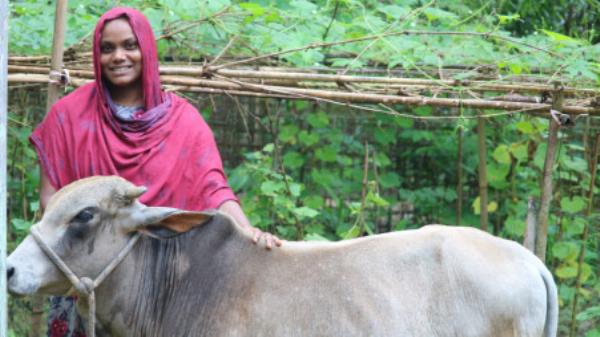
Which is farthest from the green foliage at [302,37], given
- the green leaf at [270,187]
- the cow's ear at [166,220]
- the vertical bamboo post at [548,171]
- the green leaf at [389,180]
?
the green leaf at [389,180]

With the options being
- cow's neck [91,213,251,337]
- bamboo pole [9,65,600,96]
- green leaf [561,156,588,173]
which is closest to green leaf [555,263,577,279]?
green leaf [561,156,588,173]

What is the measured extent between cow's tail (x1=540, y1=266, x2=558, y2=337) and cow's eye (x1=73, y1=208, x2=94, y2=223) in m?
1.82

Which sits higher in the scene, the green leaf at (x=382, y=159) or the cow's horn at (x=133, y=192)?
the cow's horn at (x=133, y=192)

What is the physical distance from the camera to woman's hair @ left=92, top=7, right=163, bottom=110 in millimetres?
4070

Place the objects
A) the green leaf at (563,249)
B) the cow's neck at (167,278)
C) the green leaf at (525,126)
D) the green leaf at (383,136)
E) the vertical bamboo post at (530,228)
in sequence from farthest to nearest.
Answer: the green leaf at (383,136) → the green leaf at (525,126) → the green leaf at (563,249) → the vertical bamboo post at (530,228) → the cow's neck at (167,278)

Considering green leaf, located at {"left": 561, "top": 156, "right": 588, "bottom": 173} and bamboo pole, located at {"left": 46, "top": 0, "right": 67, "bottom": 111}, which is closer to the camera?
bamboo pole, located at {"left": 46, "top": 0, "right": 67, "bottom": 111}

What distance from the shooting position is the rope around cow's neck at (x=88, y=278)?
142 inches

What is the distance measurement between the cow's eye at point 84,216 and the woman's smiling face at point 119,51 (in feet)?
2.19

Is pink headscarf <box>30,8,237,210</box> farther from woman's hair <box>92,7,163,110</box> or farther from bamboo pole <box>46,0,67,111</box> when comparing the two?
bamboo pole <box>46,0,67,111</box>

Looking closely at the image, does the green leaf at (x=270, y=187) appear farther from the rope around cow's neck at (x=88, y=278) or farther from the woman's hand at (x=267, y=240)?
the rope around cow's neck at (x=88, y=278)

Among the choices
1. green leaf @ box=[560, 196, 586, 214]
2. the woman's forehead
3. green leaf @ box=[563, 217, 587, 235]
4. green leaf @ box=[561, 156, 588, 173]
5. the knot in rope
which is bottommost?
green leaf @ box=[563, 217, 587, 235]

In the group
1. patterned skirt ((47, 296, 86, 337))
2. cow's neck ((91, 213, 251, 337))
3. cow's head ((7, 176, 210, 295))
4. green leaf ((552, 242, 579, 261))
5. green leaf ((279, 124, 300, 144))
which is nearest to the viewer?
cow's head ((7, 176, 210, 295))

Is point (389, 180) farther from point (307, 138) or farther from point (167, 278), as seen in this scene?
point (167, 278)

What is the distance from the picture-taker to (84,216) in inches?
145
